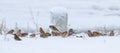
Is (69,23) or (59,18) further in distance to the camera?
(69,23)

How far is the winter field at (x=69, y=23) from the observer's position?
2.77 metres

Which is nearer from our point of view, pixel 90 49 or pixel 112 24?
pixel 90 49

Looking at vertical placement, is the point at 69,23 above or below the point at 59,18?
below

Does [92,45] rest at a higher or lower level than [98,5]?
higher

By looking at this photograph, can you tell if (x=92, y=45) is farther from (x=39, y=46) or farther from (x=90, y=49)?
(x=39, y=46)

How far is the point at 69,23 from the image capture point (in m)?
7.22

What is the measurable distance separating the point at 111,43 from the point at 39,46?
1.60 ft

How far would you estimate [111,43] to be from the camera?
2963 millimetres

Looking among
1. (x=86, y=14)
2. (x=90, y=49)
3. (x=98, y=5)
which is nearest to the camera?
(x=90, y=49)

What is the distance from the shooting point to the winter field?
2.77 meters

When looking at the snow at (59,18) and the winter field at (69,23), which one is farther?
the snow at (59,18)

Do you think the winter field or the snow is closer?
the winter field

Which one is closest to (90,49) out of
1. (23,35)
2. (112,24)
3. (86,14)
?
(23,35)

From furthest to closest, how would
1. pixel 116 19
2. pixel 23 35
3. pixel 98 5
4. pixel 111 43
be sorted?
pixel 98 5 → pixel 116 19 → pixel 23 35 → pixel 111 43
